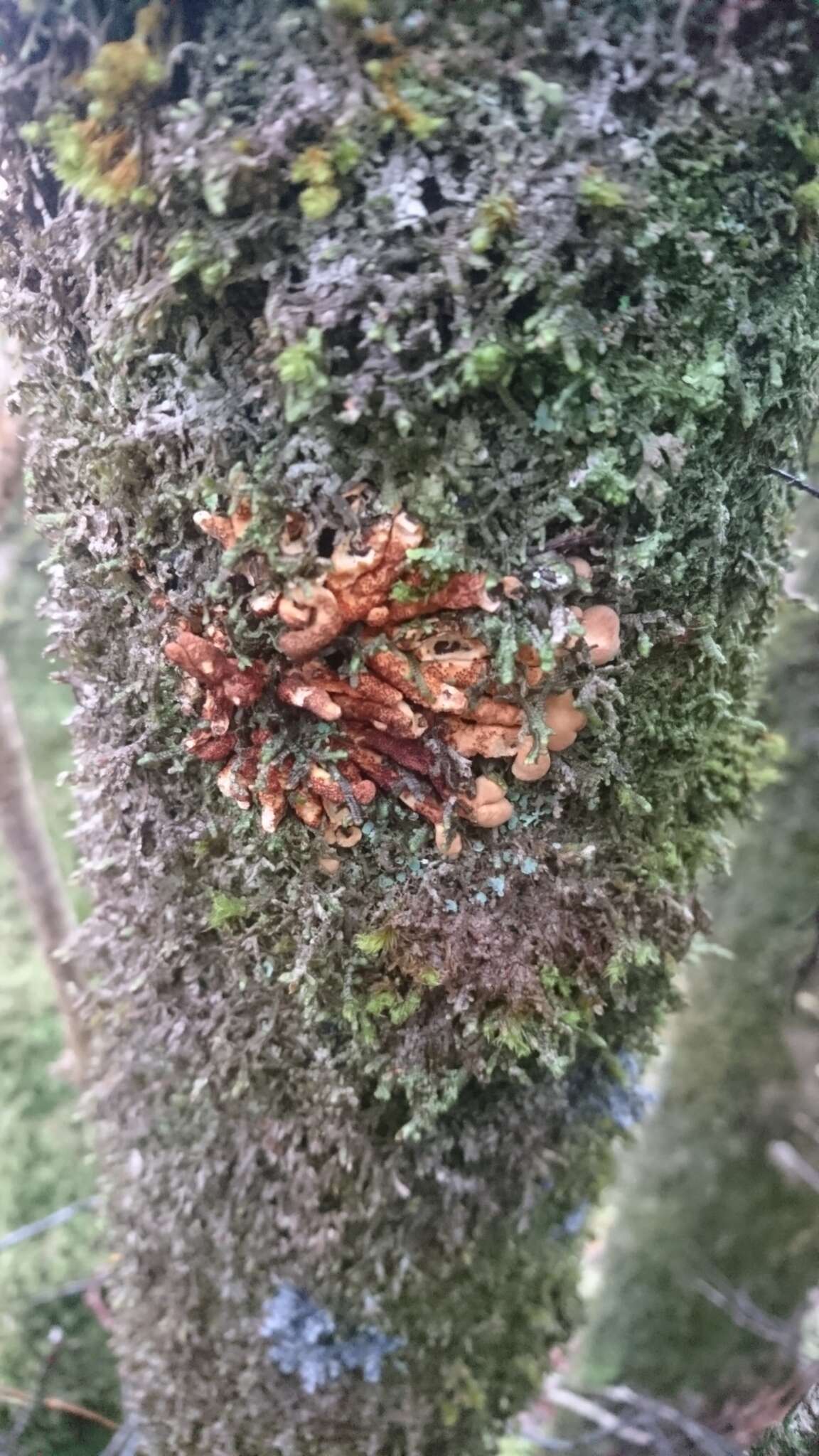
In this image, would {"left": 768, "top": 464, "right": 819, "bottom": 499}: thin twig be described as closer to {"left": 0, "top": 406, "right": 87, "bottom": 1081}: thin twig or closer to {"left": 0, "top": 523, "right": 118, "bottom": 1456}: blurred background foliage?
{"left": 0, "top": 523, "right": 118, "bottom": 1456}: blurred background foliage

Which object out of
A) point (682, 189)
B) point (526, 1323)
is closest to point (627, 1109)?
point (526, 1323)

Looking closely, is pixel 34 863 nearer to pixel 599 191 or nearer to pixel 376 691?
pixel 376 691

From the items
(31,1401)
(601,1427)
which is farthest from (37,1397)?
(601,1427)

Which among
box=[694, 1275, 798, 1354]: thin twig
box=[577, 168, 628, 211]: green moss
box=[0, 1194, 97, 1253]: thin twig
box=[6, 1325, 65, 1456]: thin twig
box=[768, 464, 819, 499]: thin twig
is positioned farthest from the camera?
box=[694, 1275, 798, 1354]: thin twig

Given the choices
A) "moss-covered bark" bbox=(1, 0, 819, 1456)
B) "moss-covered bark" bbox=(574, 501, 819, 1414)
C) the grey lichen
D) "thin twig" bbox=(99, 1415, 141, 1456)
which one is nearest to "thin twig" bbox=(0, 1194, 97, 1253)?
"thin twig" bbox=(99, 1415, 141, 1456)

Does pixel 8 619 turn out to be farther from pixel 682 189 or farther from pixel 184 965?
pixel 682 189

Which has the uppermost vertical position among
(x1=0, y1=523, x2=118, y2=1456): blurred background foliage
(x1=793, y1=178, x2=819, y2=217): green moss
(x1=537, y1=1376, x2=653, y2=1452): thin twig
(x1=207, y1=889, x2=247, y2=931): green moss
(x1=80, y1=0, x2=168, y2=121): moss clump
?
(x1=80, y1=0, x2=168, y2=121): moss clump
